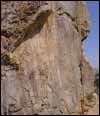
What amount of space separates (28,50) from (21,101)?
4.33ft

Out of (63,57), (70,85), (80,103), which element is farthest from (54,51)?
(80,103)

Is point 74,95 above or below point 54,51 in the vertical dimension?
below

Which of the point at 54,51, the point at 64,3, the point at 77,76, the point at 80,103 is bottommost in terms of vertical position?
the point at 80,103

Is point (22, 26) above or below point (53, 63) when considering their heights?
above

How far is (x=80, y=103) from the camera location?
10836mm

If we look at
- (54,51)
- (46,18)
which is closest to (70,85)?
(54,51)

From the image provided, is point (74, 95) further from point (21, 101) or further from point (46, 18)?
point (46, 18)

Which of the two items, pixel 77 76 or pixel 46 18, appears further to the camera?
pixel 77 76

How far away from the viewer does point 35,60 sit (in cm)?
988

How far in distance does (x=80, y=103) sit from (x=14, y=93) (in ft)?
7.03

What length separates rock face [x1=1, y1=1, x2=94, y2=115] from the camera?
9672mm

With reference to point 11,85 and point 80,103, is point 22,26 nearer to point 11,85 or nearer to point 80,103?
point 11,85

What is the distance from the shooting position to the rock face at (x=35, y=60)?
967 cm

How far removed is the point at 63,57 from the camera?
399 inches
